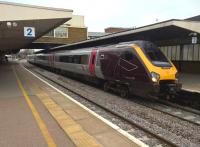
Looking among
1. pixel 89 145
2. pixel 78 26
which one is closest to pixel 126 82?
pixel 89 145

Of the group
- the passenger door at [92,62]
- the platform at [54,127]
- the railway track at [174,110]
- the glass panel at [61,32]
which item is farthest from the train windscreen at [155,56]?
the glass panel at [61,32]

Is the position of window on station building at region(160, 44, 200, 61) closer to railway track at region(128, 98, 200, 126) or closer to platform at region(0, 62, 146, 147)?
railway track at region(128, 98, 200, 126)

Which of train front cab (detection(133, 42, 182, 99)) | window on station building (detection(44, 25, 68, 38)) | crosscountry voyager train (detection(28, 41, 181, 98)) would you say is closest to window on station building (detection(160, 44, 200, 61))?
crosscountry voyager train (detection(28, 41, 181, 98))

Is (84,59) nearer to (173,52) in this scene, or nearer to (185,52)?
(185,52)

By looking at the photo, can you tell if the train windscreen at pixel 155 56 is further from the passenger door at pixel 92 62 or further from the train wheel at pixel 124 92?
the passenger door at pixel 92 62

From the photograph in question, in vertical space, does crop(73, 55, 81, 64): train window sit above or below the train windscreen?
below

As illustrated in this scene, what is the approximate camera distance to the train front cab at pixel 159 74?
39.2 feet

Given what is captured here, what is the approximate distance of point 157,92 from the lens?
11.8 metres

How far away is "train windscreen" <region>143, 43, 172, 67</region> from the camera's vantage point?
502 inches

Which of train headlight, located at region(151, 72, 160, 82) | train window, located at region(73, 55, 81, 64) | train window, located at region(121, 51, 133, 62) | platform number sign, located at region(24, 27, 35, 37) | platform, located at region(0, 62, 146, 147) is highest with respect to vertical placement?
platform number sign, located at region(24, 27, 35, 37)

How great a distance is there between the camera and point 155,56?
13.2 m

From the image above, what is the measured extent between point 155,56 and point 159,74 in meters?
1.30

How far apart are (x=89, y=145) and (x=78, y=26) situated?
51965 millimetres

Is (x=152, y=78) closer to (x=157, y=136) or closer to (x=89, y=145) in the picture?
(x=157, y=136)
